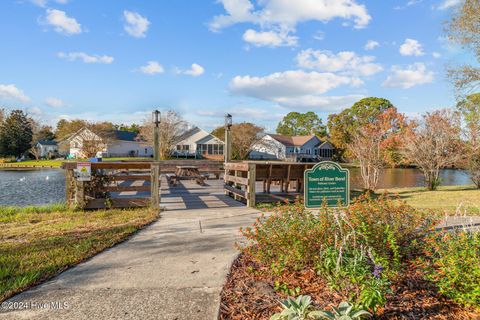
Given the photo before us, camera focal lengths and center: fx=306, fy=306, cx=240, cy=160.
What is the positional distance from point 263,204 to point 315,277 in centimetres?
538

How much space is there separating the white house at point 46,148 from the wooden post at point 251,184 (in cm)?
5702

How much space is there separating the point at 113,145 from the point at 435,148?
1813 inches

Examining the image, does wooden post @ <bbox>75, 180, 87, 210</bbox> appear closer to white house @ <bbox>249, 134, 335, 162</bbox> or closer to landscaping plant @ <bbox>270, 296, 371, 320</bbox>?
landscaping plant @ <bbox>270, 296, 371, 320</bbox>

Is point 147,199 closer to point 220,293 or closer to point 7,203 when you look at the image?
point 220,293

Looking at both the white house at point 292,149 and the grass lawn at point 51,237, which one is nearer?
the grass lawn at point 51,237

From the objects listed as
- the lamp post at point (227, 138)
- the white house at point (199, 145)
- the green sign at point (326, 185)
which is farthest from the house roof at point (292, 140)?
the green sign at point (326, 185)

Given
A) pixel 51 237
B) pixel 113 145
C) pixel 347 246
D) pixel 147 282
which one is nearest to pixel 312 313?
pixel 347 246

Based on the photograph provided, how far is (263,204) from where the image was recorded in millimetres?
8672

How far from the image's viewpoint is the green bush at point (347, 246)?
267 cm

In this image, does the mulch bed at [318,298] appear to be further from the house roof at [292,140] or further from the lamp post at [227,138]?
the house roof at [292,140]

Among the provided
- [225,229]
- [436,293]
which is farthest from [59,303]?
[436,293]

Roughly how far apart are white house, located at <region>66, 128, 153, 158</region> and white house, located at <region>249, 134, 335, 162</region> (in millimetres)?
20478

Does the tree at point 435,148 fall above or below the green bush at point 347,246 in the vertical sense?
above

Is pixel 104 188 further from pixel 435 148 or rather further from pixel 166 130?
pixel 166 130
